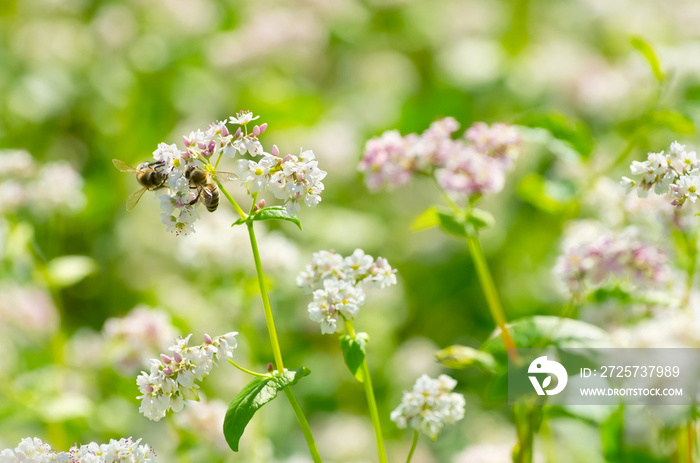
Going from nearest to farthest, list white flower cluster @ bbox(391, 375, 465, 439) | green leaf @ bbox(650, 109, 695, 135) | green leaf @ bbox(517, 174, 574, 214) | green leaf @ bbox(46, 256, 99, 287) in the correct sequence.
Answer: white flower cluster @ bbox(391, 375, 465, 439)
green leaf @ bbox(650, 109, 695, 135)
green leaf @ bbox(517, 174, 574, 214)
green leaf @ bbox(46, 256, 99, 287)

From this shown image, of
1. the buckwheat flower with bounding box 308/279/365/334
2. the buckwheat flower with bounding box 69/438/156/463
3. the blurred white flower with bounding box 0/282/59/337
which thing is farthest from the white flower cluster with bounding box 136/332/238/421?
the blurred white flower with bounding box 0/282/59/337

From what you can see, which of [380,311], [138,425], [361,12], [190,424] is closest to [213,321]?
[138,425]

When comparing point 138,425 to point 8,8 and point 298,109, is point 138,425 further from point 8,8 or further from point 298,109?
point 8,8

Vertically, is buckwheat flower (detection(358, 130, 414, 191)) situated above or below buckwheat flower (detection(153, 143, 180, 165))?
above

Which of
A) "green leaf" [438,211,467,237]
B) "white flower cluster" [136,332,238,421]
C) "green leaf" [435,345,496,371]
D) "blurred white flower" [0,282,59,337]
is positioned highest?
"blurred white flower" [0,282,59,337]

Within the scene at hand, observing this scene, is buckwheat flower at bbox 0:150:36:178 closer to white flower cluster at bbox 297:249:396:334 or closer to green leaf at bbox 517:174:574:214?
white flower cluster at bbox 297:249:396:334

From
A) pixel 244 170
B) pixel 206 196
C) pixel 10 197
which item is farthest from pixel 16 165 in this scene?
pixel 244 170

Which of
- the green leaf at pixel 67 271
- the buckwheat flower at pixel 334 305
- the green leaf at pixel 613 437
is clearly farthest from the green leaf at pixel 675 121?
the green leaf at pixel 67 271
